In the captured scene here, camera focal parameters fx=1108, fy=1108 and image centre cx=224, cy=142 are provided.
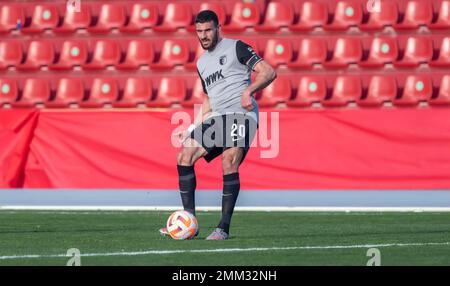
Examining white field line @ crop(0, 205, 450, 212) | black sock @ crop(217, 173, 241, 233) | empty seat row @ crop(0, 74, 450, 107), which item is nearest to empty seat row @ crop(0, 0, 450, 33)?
Answer: empty seat row @ crop(0, 74, 450, 107)

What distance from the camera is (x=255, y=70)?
31.9 ft

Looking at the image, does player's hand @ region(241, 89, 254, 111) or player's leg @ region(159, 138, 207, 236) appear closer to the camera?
player's hand @ region(241, 89, 254, 111)

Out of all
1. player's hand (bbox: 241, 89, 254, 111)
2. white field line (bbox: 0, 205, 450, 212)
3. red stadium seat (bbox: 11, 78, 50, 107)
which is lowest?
white field line (bbox: 0, 205, 450, 212)

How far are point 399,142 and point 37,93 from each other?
7.23 metres

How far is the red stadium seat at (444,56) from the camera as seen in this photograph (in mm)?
19453

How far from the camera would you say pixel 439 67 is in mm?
19547

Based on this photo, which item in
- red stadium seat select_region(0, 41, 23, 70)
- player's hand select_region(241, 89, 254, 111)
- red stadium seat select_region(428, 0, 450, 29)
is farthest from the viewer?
red stadium seat select_region(0, 41, 23, 70)

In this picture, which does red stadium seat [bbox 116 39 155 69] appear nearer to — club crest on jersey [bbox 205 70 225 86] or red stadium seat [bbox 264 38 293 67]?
red stadium seat [bbox 264 38 293 67]

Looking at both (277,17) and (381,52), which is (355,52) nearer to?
(381,52)

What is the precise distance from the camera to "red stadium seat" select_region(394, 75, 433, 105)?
62.2 feet

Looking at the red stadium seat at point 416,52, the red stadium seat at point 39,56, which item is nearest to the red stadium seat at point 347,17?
the red stadium seat at point 416,52

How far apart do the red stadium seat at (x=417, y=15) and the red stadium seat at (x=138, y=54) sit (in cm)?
453

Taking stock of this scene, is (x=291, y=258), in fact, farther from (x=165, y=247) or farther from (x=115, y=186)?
(x=115, y=186)
